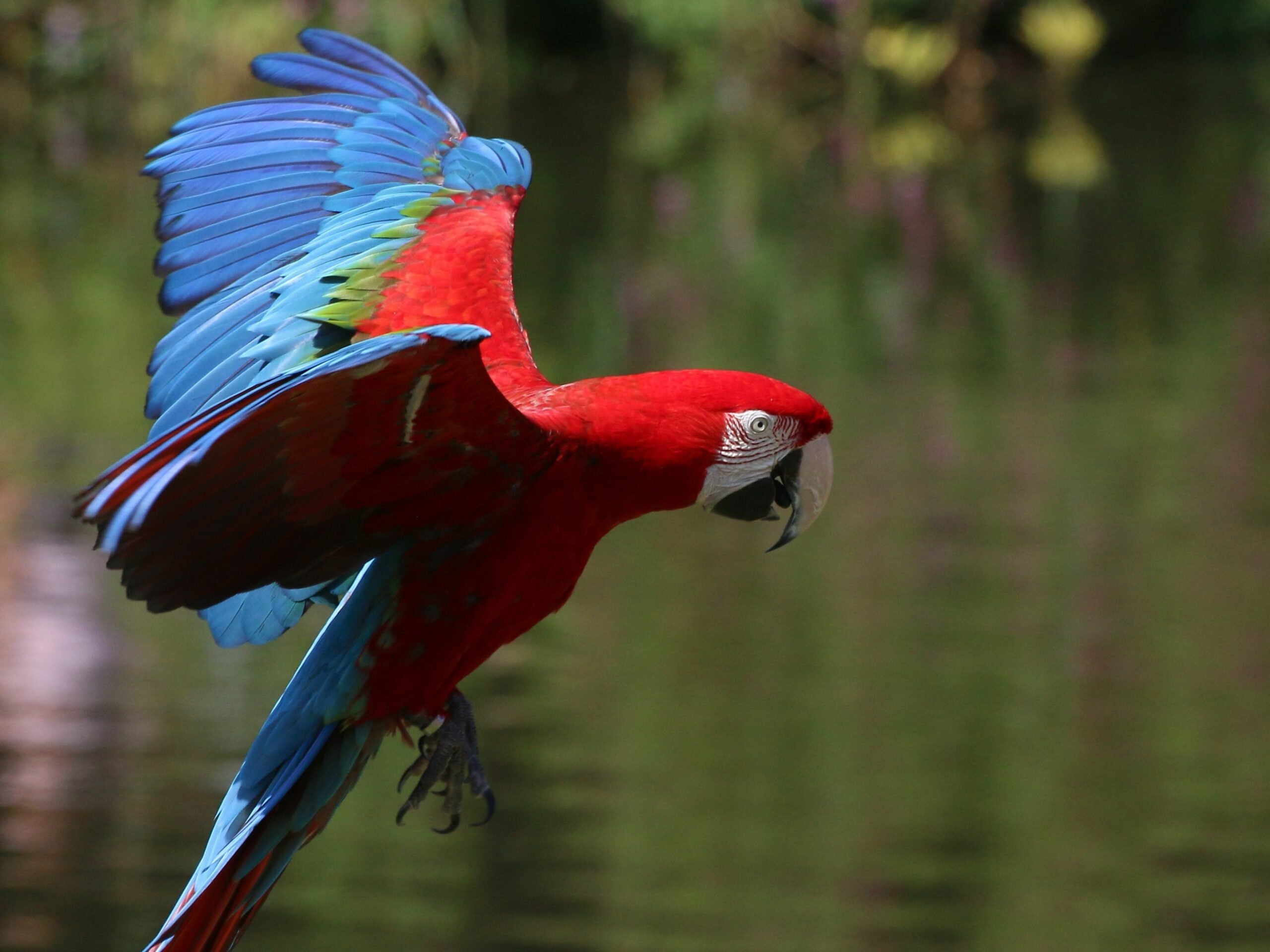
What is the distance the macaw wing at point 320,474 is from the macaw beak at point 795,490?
165 millimetres

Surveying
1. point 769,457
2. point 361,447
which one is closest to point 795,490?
point 769,457

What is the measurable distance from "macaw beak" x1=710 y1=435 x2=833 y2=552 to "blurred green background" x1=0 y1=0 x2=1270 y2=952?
238cm

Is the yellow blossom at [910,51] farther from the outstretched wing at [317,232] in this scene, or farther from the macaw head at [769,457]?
the macaw head at [769,457]

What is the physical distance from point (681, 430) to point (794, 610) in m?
3.44

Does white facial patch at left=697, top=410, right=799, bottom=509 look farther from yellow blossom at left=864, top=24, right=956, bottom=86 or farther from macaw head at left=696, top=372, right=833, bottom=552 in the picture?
yellow blossom at left=864, top=24, right=956, bottom=86

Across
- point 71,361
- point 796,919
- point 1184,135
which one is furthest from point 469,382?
point 1184,135

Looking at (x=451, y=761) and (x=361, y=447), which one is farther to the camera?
(x=451, y=761)

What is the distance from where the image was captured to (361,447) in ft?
3.46

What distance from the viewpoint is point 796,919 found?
139 inches

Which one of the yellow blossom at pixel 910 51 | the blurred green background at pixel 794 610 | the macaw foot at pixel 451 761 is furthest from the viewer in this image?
the yellow blossom at pixel 910 51

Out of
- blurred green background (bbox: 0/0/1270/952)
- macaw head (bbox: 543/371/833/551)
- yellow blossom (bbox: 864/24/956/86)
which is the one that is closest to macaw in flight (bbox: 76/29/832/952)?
macaw head (bbox: 543/371/833/551)

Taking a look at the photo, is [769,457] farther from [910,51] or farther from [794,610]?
[910,51]

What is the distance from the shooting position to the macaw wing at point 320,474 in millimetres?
949

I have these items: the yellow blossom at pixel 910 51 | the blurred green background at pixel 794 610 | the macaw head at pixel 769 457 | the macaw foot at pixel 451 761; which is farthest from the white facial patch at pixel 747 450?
the yellow blossom at pixel 910 51
